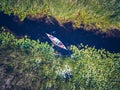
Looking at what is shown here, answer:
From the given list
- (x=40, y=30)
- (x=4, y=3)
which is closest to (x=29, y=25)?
(x=40, y=30)

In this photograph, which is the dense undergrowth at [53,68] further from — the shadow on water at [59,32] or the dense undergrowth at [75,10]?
the dense undergrowth at [75,10]

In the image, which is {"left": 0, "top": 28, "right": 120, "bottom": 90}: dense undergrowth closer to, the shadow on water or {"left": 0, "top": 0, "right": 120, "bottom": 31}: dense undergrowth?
the shadow on water

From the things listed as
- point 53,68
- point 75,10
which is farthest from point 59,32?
point 53,68

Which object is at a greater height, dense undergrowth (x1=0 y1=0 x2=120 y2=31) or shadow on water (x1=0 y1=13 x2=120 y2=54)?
dense undergrowth (x1=0 y1=0 x2=120 y2=31)

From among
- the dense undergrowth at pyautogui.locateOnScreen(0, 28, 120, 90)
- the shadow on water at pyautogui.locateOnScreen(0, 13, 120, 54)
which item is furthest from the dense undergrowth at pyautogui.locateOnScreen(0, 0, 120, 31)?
the dense undergrowth at pyautogui.locateOnScreen(0, 28, 120, 90)

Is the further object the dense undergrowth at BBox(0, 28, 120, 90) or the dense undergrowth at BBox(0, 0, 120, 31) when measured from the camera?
the dense undergrowth at BBox(0, 0, 120, 31)

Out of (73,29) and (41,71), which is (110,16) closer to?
(73,29)

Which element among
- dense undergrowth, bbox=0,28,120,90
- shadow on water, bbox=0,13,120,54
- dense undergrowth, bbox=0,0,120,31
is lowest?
dense undergrowth, bbox=0,28,120,90
